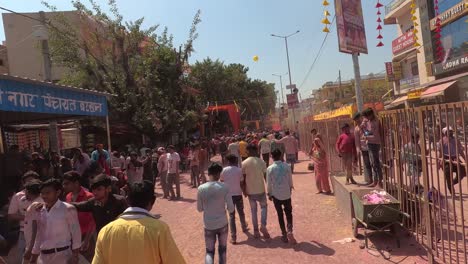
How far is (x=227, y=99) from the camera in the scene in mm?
47812

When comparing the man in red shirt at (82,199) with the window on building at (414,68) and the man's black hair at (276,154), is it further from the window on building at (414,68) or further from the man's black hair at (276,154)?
the window on building at (414,68)

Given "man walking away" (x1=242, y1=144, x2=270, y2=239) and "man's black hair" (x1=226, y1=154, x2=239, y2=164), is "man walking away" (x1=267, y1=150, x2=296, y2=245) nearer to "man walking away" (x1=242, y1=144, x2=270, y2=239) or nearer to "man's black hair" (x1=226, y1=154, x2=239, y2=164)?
"man walking away" (x1=242, y1=144, x2=270, y2=239)

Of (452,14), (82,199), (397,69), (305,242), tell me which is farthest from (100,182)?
(397,69)

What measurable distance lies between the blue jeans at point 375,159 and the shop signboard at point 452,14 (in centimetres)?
1735

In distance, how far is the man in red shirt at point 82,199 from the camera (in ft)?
14.8

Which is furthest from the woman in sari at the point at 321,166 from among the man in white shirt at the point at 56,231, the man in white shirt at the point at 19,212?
the man in white shirt at the point at 56,231

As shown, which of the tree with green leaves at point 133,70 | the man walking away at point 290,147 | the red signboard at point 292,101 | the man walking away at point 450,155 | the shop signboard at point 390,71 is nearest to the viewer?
the man walking away at point 450,155

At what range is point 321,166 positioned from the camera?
1128 centimetres

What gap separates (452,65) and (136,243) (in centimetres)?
2590

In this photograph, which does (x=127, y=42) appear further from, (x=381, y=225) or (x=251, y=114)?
(x=251, y=114)

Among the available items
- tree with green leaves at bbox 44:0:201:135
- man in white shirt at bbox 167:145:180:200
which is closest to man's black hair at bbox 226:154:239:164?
man in white shirt at bbox 167:145:180:200

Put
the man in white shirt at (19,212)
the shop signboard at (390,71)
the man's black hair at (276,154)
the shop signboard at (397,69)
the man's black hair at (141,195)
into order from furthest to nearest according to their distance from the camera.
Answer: the shop signboard at (390,71) < the shop signboard at (397,69) < the man's black hair at (276,154) < the man in white shirt at (19,212) < the man's black hair at (141,195)

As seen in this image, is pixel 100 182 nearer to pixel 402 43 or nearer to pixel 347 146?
pixel 347 146

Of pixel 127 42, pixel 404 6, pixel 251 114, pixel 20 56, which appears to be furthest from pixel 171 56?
pixel 251 114
